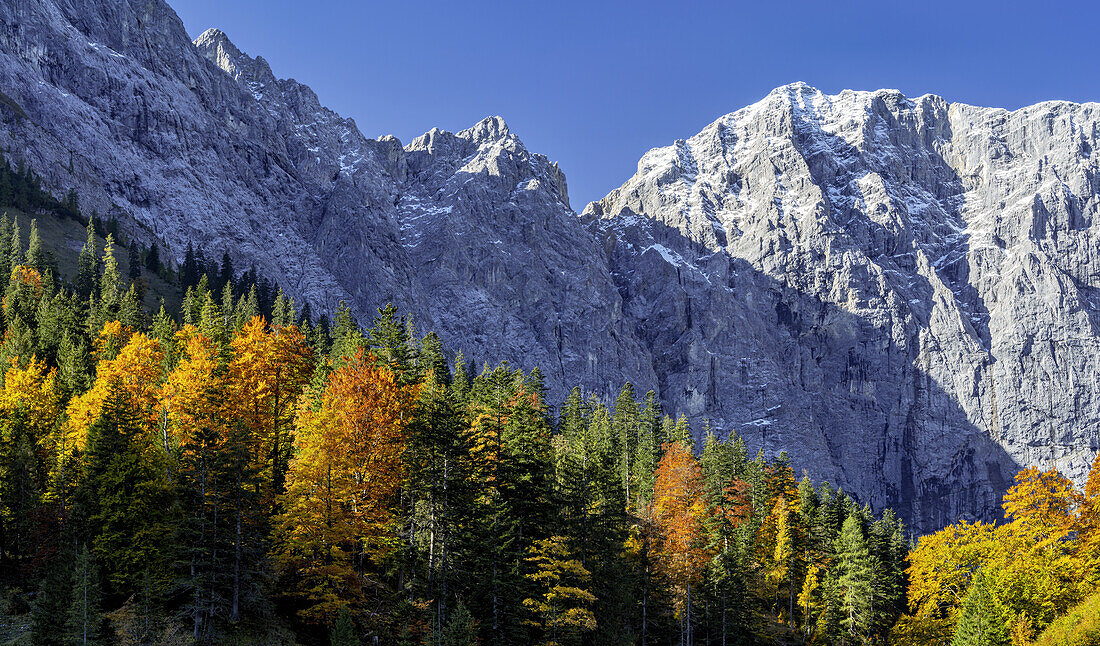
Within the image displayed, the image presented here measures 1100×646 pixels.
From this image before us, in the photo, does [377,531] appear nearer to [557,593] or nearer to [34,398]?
[557,593]

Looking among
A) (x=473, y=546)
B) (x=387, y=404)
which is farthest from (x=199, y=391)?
(x=473, y=546)

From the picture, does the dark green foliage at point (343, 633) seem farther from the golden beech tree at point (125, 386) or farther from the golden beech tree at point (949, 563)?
the golden beech tree at point (949, 563)

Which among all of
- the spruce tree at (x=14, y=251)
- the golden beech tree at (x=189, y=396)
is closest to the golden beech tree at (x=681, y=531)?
the golden beech tree at (x=189, y=396)

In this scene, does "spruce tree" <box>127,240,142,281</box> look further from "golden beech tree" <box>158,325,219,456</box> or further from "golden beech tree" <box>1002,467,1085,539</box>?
"golden beech tree" <box>1002,467,1085,539</box>

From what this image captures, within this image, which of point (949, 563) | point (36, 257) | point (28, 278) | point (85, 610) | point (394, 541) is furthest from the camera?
point (36, 257)

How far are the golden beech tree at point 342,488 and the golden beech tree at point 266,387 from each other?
336cm

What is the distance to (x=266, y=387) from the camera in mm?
47781

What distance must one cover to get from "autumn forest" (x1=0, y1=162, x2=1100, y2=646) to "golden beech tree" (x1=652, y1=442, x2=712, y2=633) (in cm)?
21

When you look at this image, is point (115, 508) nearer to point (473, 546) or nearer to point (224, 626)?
point (224, 626)

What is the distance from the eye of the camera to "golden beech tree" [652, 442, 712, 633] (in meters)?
57.4

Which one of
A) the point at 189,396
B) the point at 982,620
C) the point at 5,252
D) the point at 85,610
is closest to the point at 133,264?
the point at 5,252

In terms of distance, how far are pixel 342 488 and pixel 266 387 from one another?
32.0ft

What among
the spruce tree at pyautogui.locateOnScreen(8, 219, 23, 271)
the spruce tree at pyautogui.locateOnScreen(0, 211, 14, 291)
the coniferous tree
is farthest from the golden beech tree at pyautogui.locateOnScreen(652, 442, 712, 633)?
the coniferous tree

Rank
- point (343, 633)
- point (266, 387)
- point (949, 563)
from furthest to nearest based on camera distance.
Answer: point (949, 563)
point (266, 387)
point (343, 633)
